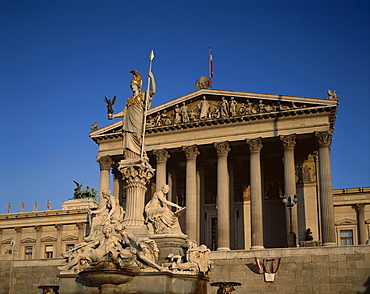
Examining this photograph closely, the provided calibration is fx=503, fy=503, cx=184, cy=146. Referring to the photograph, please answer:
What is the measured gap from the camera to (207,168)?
175 ft

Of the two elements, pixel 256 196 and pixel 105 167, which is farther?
pixel 105 167

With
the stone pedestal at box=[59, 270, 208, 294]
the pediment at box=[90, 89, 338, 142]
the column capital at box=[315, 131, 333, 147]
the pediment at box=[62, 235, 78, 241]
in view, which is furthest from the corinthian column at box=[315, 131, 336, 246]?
the pediment at box=[62, 235, 78, 241]

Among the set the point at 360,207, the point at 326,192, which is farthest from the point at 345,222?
the point at 326,192

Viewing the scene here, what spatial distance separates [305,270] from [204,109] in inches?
818

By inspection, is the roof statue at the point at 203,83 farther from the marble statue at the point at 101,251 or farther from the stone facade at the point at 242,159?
the marble statue at the point at 101,251

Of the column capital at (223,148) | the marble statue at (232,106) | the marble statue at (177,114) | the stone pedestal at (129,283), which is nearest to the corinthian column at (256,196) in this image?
the column capital at (223,148)

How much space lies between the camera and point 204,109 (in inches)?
1877

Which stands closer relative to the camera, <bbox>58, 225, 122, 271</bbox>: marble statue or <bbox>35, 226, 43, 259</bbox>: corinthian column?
<bbox>58, 225, 122, 271</bbox>: marble statue

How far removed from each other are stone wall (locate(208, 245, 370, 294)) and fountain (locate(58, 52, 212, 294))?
1406 cm

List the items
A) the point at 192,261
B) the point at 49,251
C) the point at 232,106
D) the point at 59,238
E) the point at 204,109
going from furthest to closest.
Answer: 1. the point at 49,251
2. the point at 59,238
3. the point at 204,109
4. the point at 232,106
5. the point at 192,261

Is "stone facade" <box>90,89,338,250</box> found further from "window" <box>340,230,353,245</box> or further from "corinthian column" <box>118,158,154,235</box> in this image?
"corinthian column" <box>118,158,154,235</box>

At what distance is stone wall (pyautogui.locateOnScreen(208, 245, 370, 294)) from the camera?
29.4 meters

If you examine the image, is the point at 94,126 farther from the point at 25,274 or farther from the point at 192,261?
the point at 192,261

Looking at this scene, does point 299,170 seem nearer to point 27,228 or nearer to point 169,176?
point 169,176
